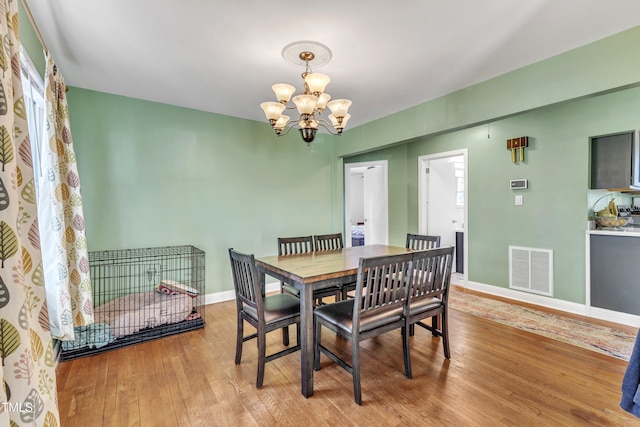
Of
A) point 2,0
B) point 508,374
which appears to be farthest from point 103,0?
point 508,374

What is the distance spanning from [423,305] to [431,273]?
0.26 metres

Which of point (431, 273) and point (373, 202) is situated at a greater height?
point (373, 202)

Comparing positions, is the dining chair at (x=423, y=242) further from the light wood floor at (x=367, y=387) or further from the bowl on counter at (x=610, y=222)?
the bowl on counter at (x=610, y=222)

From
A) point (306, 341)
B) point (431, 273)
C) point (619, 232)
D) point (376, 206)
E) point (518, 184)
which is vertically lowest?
point (306, 341)

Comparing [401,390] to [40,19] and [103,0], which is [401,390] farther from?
[40,19]

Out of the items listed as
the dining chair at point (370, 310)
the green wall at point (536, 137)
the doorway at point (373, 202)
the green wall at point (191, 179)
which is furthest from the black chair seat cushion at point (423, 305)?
the doorway at point (373, 202)

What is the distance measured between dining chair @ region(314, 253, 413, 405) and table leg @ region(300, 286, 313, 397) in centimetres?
20

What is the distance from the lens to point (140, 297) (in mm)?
3045

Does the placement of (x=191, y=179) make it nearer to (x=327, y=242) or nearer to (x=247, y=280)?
(x=327, y=242)

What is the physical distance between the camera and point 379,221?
540cm

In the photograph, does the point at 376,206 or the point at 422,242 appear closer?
the point at 422,242

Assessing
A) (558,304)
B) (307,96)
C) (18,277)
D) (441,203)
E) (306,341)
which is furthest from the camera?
(441,203)

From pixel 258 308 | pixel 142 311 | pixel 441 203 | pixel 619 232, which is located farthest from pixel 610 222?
pixel 142 311

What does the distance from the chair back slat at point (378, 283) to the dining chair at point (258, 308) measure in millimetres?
541
